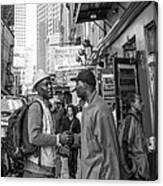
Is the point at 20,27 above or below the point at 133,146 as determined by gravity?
above

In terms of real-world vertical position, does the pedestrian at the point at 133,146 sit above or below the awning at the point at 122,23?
below

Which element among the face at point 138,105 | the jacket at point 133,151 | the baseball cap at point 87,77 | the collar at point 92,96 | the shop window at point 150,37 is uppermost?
the shop window at point 150,37

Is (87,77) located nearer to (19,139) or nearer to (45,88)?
(45,88)

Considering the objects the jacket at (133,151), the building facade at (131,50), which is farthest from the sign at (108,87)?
the jacket at (133,151)

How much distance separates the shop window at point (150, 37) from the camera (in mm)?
2408

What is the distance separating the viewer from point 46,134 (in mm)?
2527

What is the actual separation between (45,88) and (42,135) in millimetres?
231

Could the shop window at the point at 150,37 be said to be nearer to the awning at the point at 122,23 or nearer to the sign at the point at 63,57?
the awning at the point at 122,23

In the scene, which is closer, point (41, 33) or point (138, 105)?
point (138, 105)

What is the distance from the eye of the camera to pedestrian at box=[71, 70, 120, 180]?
96.5 inches

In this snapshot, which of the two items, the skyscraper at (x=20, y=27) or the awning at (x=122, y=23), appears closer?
the awning at (x=122, y=23)

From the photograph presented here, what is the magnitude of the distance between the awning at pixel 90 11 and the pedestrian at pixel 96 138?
0.26m

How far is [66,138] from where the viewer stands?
2508 millimetres

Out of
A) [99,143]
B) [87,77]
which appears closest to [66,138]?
[99,143]
